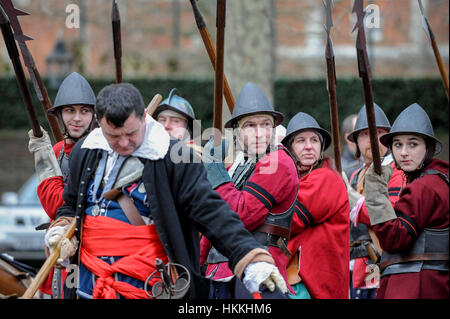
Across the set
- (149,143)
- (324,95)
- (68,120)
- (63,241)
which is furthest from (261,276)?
(324,95)

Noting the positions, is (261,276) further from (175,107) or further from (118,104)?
(175,107)

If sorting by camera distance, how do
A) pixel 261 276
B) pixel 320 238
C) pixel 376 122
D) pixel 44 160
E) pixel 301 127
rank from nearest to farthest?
pixel 261 276 < pixel 44 160 < pixel 320 238 < pixel 301 127 < pixel 376 122

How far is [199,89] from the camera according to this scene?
57.2ft

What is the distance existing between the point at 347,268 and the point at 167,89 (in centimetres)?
1273

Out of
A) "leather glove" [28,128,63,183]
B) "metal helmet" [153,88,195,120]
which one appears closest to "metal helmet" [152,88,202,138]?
"metal helmet" [153,88,195,120]

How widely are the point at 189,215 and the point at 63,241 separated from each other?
681mm

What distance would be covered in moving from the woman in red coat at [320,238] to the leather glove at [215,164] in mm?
690

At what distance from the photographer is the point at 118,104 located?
361 centimetres

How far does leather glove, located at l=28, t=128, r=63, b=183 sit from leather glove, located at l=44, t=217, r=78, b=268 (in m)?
1.11

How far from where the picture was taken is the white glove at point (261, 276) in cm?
361

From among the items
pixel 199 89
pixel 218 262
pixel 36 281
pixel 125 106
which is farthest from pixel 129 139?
pixel 199 89

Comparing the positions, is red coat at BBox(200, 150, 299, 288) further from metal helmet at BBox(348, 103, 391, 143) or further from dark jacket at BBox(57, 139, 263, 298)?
metal helmet at BBox(348, 103, 391, 143)

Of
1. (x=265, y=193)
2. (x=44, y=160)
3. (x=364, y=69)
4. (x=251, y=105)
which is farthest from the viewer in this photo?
(x=44, y=160)

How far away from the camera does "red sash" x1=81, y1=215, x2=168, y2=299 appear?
12.3ft
